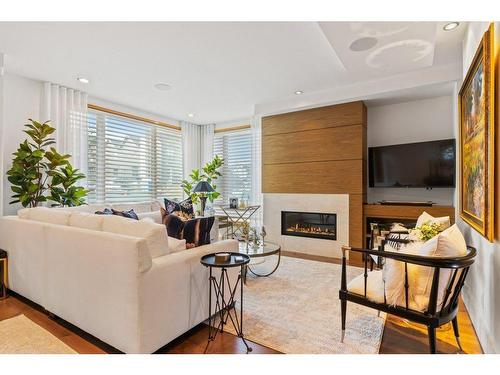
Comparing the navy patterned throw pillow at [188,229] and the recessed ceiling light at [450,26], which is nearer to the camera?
the navy patterned throw pillow at [188,229]

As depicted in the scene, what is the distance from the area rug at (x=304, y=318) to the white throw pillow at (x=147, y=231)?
875mm

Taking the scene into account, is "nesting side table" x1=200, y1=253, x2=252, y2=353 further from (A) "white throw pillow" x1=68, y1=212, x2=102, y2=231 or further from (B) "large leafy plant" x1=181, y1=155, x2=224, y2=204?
(B) "large leafy plant" x1=181, y1=155, x2=224, y2=204

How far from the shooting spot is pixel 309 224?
15.4ft

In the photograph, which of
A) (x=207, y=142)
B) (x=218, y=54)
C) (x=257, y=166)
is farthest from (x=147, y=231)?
(x=207, y=142)

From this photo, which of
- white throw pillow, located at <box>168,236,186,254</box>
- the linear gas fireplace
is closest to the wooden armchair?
Result: white throw pillow, located at <box>168,236,186,254</box>

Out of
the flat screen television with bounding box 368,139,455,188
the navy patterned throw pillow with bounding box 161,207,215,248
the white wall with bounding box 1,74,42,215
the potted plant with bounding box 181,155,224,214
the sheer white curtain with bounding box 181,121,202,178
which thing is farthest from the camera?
the sheer white curtain with bounding box 181,121,202,178

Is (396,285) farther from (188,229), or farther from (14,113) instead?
(14,113)

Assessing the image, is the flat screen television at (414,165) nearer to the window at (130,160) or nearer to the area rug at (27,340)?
the window at (130,160)

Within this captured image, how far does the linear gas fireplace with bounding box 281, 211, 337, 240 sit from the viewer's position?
14.5 feet

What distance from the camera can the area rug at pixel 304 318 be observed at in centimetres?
189

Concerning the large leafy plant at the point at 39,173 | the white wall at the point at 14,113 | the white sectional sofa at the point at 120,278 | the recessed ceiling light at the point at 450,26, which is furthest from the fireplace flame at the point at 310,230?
the white wall at the point at 14,113

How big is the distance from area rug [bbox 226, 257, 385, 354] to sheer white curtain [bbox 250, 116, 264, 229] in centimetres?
230

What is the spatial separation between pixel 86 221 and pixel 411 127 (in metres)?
4.51
